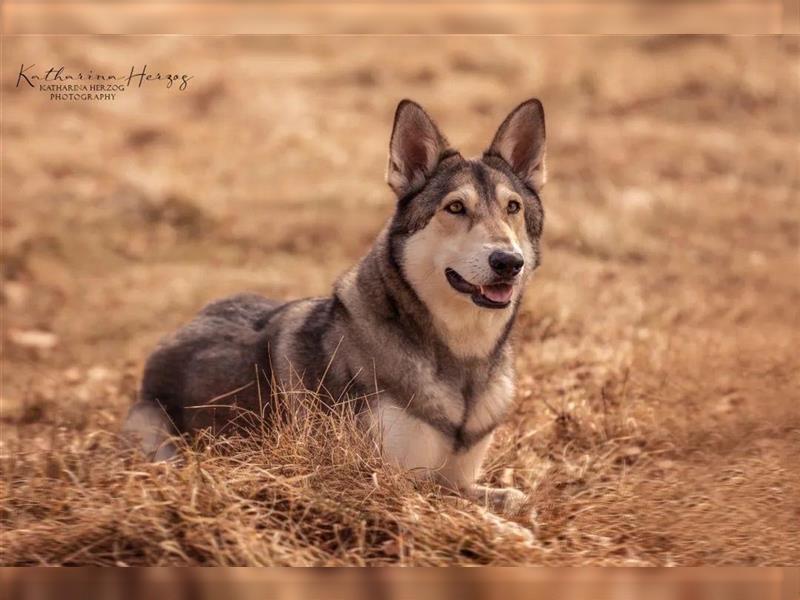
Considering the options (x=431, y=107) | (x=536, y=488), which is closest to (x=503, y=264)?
(x=536, y=488)

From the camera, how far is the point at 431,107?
15086 mm

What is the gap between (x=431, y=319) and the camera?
5.10 meters

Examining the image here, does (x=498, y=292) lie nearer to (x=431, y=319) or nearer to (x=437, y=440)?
(x=431, y=319)

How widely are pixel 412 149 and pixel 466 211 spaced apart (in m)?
0.55

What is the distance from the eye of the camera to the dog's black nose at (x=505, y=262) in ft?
15.6

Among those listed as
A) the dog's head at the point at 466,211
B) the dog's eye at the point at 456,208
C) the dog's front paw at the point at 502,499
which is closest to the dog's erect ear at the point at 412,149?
the dog's head at the point at 466,211

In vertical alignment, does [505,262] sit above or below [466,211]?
below

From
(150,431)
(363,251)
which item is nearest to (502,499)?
→ (150,431)

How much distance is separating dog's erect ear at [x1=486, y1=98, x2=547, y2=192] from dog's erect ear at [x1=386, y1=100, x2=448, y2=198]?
338mm

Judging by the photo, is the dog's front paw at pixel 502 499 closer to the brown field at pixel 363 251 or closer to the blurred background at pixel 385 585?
the brown field at pixel 363 251

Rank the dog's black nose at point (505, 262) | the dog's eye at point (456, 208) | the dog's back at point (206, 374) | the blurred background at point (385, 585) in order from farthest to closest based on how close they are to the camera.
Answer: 1. the dog's back at point (206, 374)
2. the dog's eye at point (456, 208)
3. the dog's black nose at point (505, 262)
4. the blurred background at point (385, 585)

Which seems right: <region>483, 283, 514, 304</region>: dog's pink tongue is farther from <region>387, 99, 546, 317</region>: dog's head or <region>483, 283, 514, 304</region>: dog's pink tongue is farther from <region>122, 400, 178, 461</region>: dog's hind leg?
<region>122, 400, 178, 461</region>: dog's hind leg

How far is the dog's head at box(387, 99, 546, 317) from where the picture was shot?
4871 millimetres

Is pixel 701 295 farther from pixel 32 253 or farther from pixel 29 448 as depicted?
pixel 32 253
